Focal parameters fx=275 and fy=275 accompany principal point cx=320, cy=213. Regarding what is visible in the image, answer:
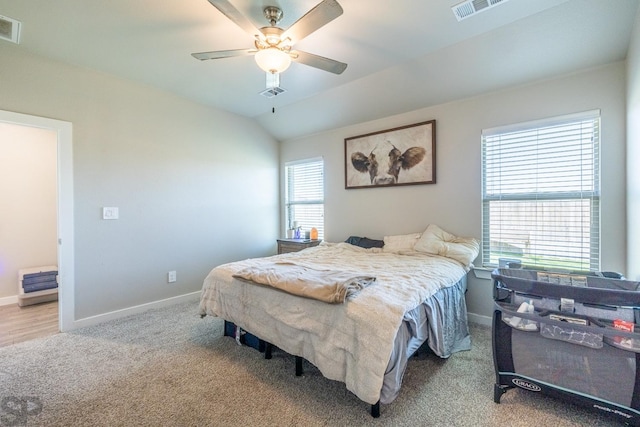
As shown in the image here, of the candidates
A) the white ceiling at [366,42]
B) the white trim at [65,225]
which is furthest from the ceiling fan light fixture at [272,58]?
the white trim at [65,225]

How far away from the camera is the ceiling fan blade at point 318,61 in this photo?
1925mm

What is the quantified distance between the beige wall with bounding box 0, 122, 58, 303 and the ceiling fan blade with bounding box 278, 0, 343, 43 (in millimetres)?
4036

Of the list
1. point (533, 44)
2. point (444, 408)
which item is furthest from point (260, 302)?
point (533, 44)

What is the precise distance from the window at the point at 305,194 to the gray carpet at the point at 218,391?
2.40 m

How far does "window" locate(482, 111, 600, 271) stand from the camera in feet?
7.78

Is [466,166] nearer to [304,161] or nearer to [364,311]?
[364,311]

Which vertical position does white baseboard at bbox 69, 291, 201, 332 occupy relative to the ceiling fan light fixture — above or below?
below

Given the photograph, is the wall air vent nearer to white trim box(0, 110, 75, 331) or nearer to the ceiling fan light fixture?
the ceiling fan light fixture

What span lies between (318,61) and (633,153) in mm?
2357

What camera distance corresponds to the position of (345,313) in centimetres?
156

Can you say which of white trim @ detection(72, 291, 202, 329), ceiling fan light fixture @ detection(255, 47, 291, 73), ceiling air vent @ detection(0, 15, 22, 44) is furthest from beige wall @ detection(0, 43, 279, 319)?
ceiling fan light fixture @ detection(255, 47, 291, 73)

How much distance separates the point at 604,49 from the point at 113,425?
13.8ft

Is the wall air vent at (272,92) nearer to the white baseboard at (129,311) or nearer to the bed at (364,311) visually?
the bed at (364,311)

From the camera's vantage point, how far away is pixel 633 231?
1.99m
